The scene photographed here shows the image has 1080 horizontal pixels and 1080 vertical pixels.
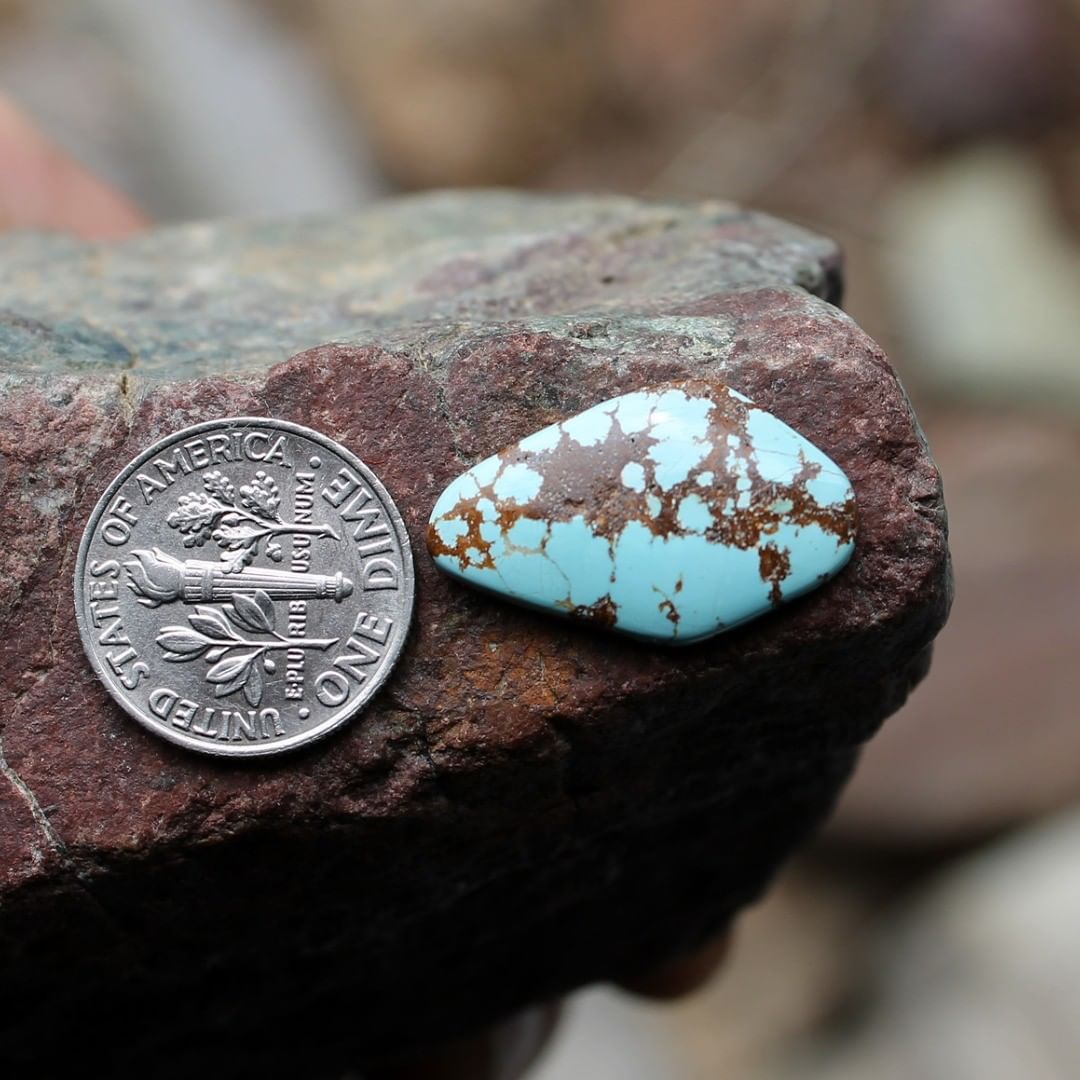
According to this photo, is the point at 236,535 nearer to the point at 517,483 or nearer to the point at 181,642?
the point at 181,642

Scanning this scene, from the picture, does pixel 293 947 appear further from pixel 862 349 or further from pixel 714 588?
pixel 862 349

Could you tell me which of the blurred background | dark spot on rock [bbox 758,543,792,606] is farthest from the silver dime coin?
the blurred background

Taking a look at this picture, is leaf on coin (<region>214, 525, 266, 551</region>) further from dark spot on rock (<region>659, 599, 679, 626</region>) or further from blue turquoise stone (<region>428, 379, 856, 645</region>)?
dark spot on rock (<region>659, 599, 679, 626</region>)

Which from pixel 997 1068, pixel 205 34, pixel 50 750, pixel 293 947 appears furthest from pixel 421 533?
pixel 205 34

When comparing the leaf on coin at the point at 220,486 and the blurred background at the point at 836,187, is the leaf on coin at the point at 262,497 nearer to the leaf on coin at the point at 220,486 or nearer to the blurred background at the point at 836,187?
the leaf on coin at the point at 220,486

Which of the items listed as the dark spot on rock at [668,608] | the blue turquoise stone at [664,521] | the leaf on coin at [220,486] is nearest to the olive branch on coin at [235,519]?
the leaf on coin at [220,486]
